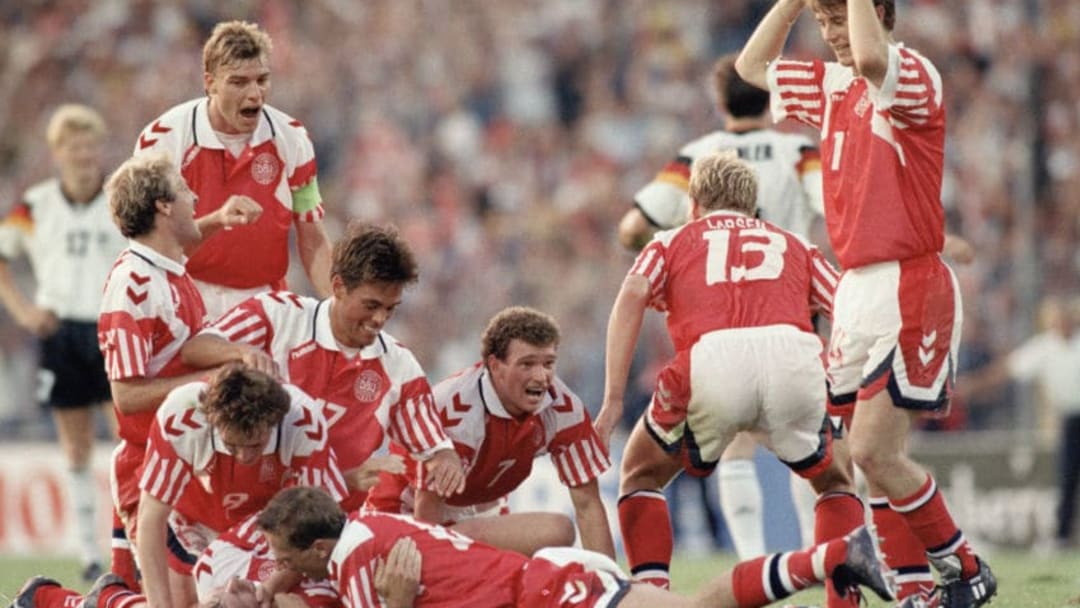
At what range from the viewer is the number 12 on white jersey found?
739cm

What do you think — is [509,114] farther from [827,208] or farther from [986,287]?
[827,208]

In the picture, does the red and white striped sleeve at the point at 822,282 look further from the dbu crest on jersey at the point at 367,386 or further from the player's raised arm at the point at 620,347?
the dbu crest on jersey at the point at 367,386

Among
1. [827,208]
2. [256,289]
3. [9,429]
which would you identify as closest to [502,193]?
[9,429]

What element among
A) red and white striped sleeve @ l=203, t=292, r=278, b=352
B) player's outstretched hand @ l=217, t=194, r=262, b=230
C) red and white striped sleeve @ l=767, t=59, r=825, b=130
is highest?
red and white striped sleeve @ l=767, t=59, r=825, b=130

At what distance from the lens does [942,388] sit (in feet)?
23.3

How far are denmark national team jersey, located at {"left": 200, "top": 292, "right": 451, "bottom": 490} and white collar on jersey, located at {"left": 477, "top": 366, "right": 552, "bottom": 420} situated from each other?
0.24 meters

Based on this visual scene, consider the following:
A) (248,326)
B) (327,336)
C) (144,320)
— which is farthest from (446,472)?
(144,320)

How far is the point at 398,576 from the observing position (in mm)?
6430

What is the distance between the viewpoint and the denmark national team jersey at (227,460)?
6.89 metres

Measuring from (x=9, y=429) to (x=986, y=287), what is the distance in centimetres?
816

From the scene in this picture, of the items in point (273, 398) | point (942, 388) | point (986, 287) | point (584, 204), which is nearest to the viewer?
point (273, 398)

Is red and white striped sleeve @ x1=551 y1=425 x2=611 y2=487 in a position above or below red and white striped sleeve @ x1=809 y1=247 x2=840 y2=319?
below

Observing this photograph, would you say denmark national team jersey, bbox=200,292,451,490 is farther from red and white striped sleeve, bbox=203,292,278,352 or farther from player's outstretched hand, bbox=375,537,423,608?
player's outstretched hand, bbox=375,537,423,608

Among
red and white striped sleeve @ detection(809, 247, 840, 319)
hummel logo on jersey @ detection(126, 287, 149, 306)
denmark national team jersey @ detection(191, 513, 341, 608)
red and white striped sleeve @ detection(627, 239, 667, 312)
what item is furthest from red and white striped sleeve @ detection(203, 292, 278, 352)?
red and white striped sleeve @ detection(809, 247, 840, 319)
